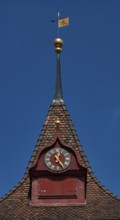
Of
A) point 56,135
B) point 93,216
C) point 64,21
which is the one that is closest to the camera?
point 93,216

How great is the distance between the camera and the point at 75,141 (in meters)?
52.7

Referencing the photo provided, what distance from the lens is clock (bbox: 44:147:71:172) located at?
5038cm

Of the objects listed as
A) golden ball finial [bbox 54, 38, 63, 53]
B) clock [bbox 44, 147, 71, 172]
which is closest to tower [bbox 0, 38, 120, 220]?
clock [bbox 44, 147, 71, 172]

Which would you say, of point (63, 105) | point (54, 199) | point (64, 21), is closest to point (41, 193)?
point (54, 199)

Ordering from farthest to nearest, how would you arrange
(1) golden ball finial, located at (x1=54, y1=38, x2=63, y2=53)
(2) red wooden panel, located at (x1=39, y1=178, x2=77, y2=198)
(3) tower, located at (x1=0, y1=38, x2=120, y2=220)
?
(1) golden ball finial, located at (x1=54, y1=38, x2=63, y2=53), (2) red wooden panel, located at (x1=39, y1=178, x2=77, y2=198), (3) tower, located at (x1=0, y1=38, x2=120, y2=220)

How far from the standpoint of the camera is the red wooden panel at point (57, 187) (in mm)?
49656

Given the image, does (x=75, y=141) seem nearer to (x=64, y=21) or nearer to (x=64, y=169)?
(x=64, y=169)

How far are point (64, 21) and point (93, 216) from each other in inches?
445

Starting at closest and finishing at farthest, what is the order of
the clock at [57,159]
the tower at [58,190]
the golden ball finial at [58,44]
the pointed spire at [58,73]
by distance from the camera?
the tower at [58,190]
the clock at [57,159]
the pointed spire at [58,73]
the golden ball finial at [58,44]

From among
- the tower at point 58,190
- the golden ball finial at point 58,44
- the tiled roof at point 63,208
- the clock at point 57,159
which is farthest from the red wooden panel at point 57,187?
the golden ball finial at point 58,44

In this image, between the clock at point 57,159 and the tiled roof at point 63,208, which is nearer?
the tiled roof at point 63,208

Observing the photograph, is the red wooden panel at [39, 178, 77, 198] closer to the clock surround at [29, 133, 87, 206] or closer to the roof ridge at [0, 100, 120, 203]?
the clock surround at [29, 133, 87, 206]

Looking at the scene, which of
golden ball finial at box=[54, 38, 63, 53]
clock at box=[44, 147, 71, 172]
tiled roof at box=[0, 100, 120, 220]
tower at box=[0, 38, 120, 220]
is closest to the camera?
tiled roof at box=[0, 100, 120, 220]

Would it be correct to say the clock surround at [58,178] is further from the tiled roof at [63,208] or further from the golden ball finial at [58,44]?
the golden ball finial at [58,44]
